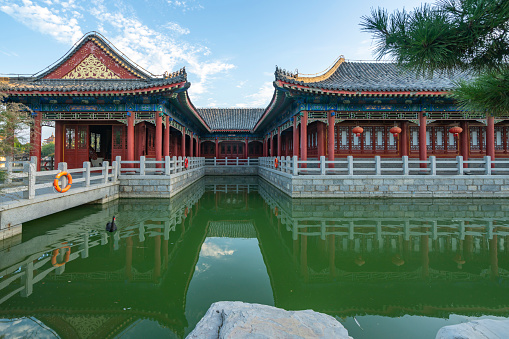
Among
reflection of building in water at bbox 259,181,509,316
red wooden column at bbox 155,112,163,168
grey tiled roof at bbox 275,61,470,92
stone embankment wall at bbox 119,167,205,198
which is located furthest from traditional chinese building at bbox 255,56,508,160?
stone embankment wall at bbox 119,167,205,198

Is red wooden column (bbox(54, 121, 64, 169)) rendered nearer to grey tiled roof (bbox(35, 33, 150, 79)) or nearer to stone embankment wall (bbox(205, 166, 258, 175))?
grey tiled roof (bbox(35, 33, 150, 79))

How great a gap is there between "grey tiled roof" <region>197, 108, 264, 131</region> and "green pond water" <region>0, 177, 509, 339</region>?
2241 cm

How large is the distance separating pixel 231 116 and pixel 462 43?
28.5 m

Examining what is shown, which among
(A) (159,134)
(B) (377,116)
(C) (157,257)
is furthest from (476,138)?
(C) (157,257)

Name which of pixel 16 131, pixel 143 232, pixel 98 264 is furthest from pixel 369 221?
pixel 16 131

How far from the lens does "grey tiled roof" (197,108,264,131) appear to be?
Result: 2884 cm

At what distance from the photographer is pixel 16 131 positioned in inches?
172

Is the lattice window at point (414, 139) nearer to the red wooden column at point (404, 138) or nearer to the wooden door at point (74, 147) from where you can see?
the red wooden column at point (404, 138)

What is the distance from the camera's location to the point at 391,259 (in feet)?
14.3

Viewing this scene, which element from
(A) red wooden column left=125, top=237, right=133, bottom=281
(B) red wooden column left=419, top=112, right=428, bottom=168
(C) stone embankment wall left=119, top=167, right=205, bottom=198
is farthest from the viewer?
(B) red wooden column left=419, top=112, right=428, bottom=168

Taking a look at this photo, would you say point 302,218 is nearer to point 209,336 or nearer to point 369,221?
point 369,221

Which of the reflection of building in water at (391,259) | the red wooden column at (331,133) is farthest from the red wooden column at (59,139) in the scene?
the red wooden column at (331,133)

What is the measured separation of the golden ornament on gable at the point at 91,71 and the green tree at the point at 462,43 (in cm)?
1351

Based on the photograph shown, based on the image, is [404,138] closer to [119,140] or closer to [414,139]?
[414,139]
